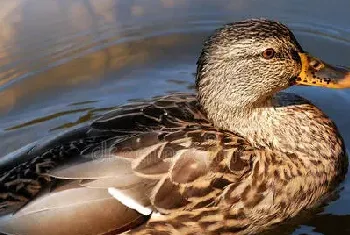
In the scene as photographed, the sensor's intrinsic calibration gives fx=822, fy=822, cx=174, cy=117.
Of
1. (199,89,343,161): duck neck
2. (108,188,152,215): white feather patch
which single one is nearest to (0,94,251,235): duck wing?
(108,188,152,215): white feather patch

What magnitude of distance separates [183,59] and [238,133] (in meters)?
1.89

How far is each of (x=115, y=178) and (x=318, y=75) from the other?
1419 millimetres

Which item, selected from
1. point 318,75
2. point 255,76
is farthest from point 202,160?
point 318,75

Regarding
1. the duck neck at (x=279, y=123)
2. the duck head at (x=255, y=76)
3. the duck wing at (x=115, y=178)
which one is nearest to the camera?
the duck wing at (x=115, y=178)

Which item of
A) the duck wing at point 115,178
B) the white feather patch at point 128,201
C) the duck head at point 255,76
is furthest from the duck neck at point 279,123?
the white feather patch at point 128,201

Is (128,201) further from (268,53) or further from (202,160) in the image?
(268,53)

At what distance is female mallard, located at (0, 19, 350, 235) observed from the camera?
450cm

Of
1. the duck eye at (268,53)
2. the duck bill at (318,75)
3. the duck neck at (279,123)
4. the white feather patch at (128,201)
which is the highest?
the duck eye at (268,53)

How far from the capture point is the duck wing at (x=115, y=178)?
4.47 meters

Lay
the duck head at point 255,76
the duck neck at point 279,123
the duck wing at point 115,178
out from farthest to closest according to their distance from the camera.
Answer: the duck neck at point 279,123, the duck head at point 255,76, the duck wing at point 115,178

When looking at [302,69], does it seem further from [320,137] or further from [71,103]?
[71,103]

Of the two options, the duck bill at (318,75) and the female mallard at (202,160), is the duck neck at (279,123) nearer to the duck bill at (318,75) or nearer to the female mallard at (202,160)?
the female mallard at (202,160)

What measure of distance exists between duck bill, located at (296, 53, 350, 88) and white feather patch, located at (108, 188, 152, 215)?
1.25 metres

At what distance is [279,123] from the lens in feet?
16.8
